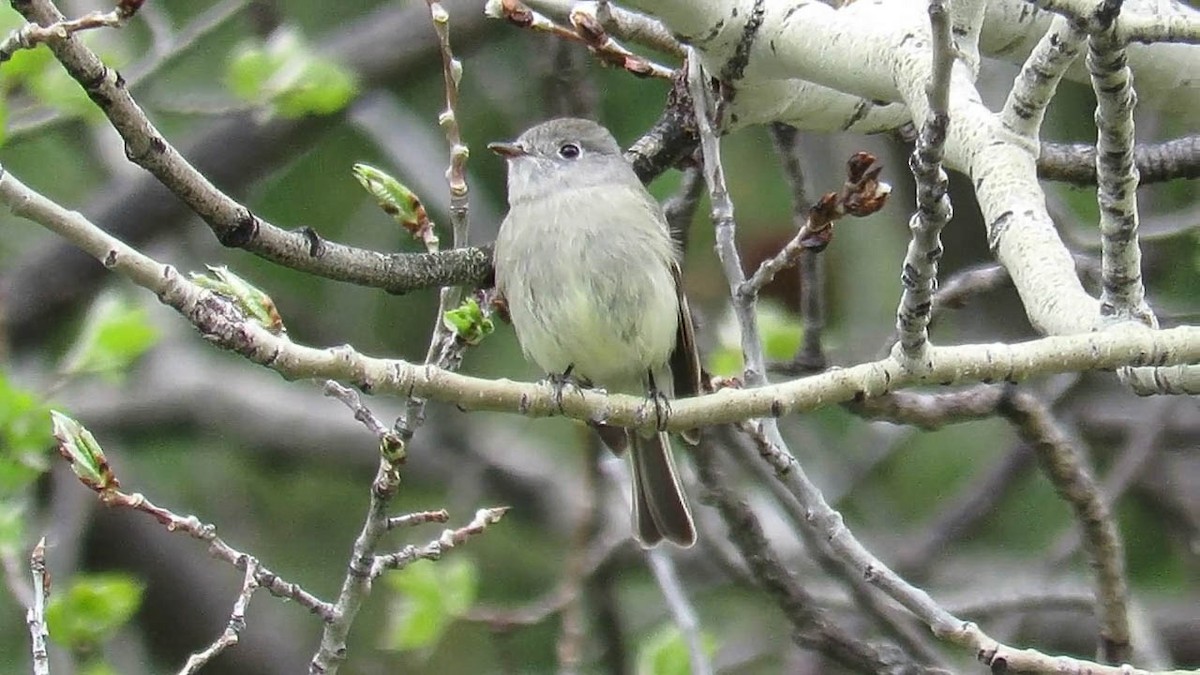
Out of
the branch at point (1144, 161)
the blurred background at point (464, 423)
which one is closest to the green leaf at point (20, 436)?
the blurred background at point (464, 423)

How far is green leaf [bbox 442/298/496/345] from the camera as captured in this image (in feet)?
9.40

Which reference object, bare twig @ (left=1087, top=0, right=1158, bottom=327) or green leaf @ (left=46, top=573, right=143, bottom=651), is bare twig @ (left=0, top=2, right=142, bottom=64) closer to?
bare twig @ (left=1087, top=0, right=1158, bottom=327)

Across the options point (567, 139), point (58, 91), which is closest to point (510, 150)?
point (567, 139)

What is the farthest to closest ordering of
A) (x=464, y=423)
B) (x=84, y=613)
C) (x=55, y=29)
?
(x=464, y=423) → (x=84, y=613) → (x=55, y=29)

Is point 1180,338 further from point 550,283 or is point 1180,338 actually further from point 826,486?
point 826,486

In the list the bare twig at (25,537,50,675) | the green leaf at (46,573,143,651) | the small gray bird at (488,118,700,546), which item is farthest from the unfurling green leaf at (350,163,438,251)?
the green leaf at (46,573,143,651)

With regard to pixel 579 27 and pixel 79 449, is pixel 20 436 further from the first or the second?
pixel 579 27

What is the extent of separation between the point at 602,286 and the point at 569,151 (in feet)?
1.95

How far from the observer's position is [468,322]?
2877 mm

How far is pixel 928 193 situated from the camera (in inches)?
87.7

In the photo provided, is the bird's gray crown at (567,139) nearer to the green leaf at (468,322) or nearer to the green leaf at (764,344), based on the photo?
the green leaf at (764,344)

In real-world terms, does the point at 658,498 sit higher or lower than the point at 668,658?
higher

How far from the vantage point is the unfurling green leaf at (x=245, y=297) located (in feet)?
8.58

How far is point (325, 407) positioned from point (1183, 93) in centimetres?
402
